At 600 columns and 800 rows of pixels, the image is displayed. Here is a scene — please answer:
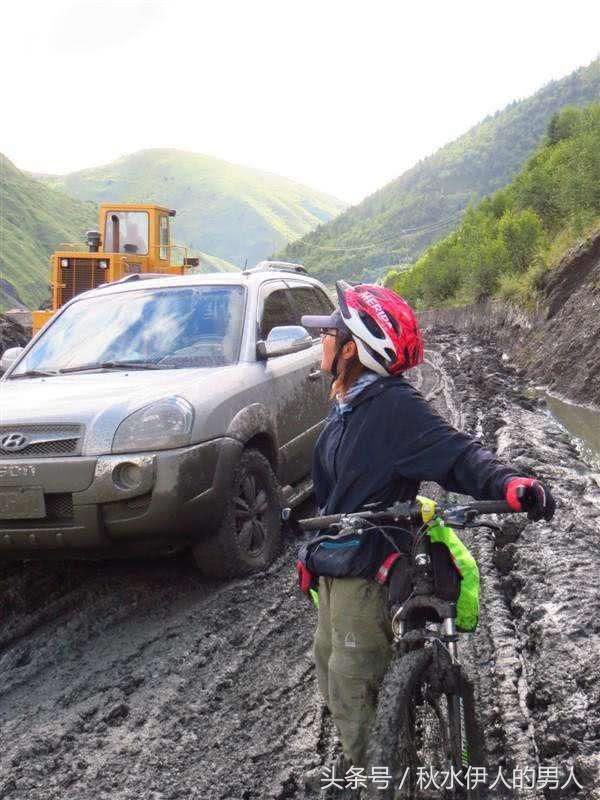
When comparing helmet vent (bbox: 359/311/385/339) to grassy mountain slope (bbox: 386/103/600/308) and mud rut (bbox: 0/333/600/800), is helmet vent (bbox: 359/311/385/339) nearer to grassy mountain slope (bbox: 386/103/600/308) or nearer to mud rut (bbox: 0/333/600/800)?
mud rut (bbox: 0/333/600/800)

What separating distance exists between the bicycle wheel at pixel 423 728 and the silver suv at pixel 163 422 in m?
2.21

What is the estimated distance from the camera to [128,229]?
17.7m

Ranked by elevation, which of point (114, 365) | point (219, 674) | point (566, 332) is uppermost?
point (114, 365)

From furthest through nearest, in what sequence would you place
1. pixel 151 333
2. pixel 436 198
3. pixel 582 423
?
pixel 436 198
pixel 582 423
pixel 151 333

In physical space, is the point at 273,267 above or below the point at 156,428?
above

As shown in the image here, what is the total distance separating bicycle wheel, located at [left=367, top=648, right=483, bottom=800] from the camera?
225 cm

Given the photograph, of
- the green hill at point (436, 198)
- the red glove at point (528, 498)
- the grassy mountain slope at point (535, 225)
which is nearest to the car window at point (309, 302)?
the red glove at point (528, 498)

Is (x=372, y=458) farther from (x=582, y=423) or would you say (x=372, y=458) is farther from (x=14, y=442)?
(x=582, y=423)

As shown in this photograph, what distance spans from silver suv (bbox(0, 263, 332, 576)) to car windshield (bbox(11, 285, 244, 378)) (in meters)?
0.01

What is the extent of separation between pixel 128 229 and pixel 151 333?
12773mm

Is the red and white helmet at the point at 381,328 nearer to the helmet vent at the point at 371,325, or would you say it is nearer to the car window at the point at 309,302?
the helmet vent at the point at 371,325

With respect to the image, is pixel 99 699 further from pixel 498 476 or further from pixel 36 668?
pixel 498 476

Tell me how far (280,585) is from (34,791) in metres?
2.18

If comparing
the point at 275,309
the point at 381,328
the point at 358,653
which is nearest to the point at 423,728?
the point at 358,653
